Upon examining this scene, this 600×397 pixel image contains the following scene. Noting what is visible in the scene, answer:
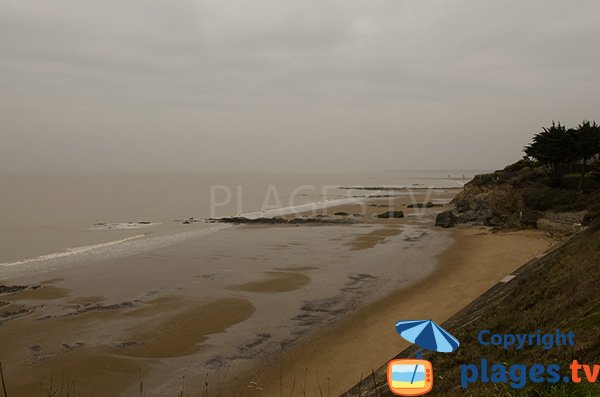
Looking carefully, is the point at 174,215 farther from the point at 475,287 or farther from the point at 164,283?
the point at 475,287

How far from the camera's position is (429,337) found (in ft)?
21.3

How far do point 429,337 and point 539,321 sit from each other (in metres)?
3.57

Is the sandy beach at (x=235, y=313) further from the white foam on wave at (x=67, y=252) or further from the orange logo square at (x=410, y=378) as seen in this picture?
the white foam on wave at (x=67, y=252)

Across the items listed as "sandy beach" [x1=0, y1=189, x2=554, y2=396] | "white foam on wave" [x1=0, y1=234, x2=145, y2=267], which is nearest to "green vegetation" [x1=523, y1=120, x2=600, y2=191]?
"sandy beach" [x1=0, y1=189, x2=554, y2=396]

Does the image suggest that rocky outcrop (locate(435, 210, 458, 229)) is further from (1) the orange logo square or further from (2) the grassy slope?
(1) the orange logo square

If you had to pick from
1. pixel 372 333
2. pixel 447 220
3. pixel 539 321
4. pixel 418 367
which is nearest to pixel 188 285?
pixel 372 333

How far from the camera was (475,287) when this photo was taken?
58.1ft

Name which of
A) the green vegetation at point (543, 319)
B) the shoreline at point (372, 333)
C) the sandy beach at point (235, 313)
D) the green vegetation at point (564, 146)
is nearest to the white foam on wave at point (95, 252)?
the sandy beach at point (235, 313)

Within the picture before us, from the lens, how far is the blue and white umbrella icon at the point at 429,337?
6.35 m

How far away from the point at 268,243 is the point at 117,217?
2822 centimetres

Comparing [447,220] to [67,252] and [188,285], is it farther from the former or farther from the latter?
[67,252]

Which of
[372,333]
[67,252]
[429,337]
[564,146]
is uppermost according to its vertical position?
[564,146]

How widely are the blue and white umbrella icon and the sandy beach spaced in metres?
4.13

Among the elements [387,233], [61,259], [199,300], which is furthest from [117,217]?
[199,300]
